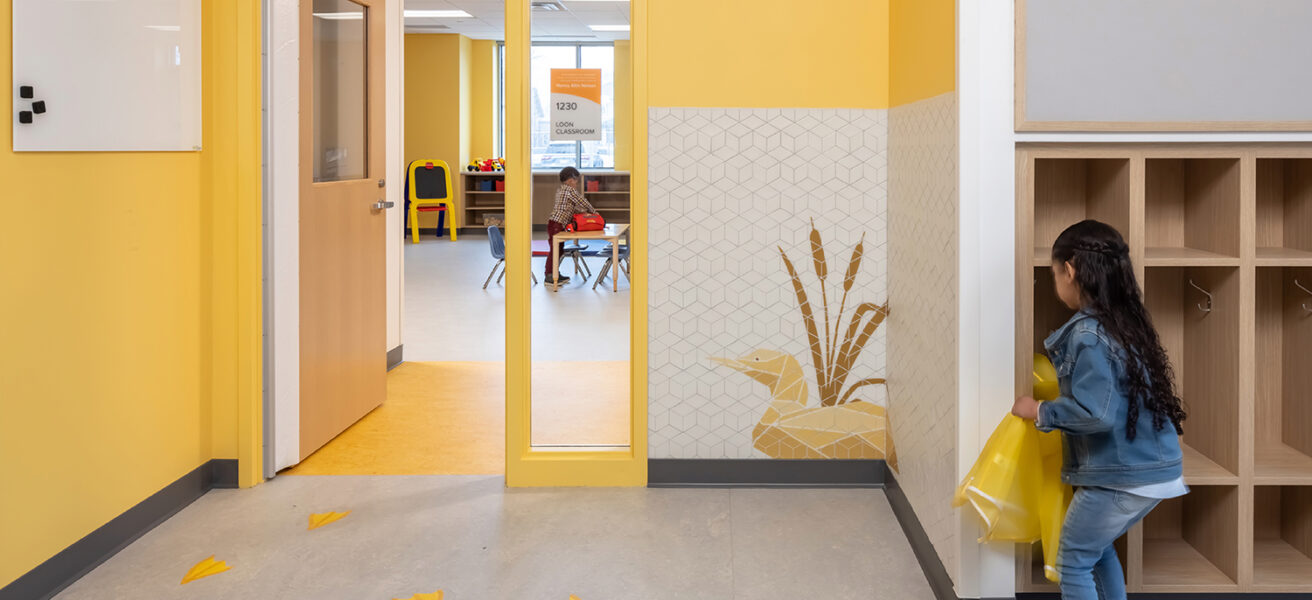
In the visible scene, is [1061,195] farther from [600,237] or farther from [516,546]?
[600,237]

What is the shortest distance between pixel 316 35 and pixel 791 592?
3.02m

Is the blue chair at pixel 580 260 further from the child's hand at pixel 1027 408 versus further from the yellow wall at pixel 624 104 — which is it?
the child's hand at pixel 1027 408

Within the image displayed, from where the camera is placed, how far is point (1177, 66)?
2.86 metres

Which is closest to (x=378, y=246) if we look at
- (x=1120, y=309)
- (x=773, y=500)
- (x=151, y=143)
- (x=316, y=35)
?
(x=316, y=35)

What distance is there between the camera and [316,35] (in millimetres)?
4648

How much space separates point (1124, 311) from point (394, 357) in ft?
16.3

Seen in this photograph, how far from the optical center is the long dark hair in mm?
2441

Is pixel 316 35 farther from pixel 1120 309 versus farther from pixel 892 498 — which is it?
pixel 1120 309

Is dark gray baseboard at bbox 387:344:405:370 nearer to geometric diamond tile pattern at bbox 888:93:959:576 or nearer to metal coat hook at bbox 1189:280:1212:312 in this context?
geometric diamond tile pattern at bbox 888:93:959:576

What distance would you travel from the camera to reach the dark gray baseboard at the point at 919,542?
313cm

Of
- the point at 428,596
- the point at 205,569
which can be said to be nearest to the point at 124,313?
the point at 205,569

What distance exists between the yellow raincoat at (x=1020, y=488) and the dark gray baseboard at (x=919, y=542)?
1.12 ft

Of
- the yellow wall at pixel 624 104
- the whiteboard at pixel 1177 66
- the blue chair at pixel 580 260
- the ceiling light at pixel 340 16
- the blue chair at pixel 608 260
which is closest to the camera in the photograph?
the whiteboard at pixel 1177 66

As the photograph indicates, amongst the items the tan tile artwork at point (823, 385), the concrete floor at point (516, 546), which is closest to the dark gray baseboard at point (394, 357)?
the concrete floor at point (516, 546)
